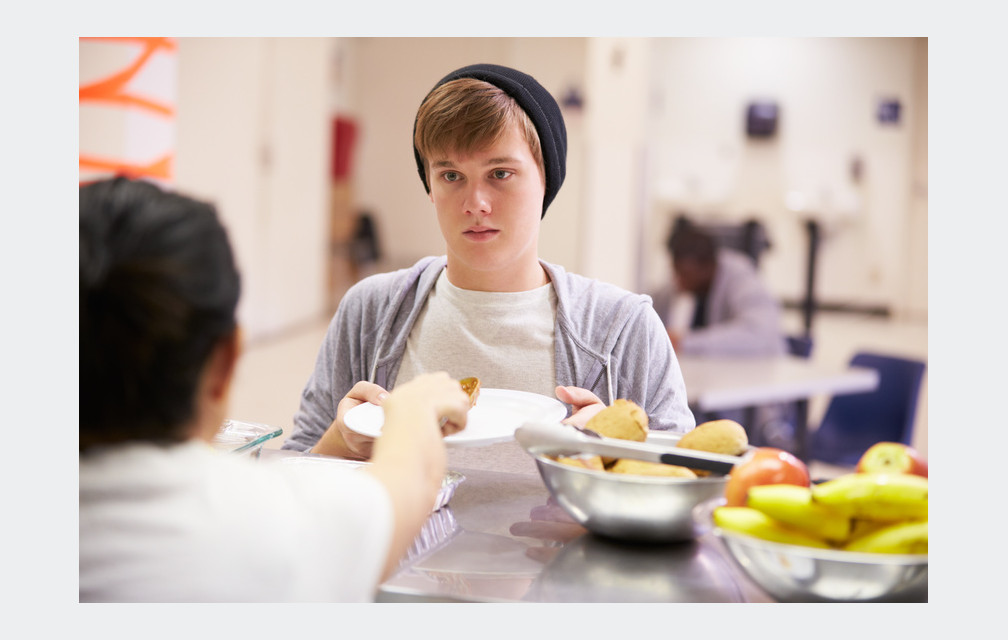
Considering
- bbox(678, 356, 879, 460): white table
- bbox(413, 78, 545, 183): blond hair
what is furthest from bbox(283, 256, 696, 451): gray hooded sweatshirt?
bbox(678, 356, 879, 460): white table

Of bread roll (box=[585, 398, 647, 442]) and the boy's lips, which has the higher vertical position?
the boy's lips

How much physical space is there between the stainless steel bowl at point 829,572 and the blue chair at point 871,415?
2251mm

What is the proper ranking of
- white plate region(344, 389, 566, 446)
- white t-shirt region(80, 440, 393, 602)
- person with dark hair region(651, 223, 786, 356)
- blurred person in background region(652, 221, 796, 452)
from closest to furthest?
white t-shirt region(80, 440, 393, 602)
white plate region(344, 389, 566, 446)
blurred person in background region(652, 221, 796, 452)
person with dark hair region(651, 223, 786, 356)

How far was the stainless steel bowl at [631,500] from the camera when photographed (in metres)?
0.95

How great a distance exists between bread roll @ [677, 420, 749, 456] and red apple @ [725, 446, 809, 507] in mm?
43

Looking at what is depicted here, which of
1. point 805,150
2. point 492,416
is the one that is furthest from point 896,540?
point 805,150

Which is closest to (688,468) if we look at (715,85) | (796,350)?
(796,350)

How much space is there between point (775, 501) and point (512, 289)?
0.70 metres

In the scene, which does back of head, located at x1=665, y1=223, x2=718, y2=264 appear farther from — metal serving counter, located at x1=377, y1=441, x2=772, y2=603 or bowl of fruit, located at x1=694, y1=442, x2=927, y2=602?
bowl of fruit, located at x1=694, y1=442, x2=927, y2=602

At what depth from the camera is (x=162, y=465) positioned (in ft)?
2.49

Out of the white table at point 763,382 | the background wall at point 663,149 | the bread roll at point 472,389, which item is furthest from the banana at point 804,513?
the background wall at point 663,149

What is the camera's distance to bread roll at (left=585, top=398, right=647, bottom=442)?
105cm

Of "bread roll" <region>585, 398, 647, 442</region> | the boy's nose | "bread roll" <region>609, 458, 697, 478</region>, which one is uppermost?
the boy's nose

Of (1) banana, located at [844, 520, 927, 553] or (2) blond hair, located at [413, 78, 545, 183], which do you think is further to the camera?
(2) blond hair, located at [413, 78, 545, 183]
